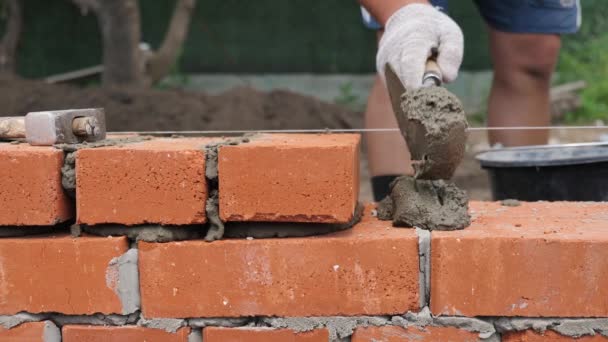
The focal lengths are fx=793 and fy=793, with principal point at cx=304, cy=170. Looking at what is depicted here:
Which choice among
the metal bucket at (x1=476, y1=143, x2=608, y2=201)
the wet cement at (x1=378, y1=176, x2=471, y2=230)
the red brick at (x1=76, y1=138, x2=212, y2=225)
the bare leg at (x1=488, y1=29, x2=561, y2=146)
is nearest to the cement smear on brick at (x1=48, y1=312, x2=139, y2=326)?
the red brick at (x1=76, y1=138, x2=212, y2=225)

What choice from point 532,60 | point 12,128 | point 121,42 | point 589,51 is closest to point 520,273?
point 12,128

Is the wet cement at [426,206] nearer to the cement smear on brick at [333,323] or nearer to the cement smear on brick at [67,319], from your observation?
the cement smear on brick at [333,323]

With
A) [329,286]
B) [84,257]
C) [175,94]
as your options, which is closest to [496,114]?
[329,286]

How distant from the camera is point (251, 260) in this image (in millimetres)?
2037

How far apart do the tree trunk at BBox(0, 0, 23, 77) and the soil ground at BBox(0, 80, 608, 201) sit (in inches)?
54.3

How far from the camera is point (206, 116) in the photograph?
6668 millimetres

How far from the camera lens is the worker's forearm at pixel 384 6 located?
8.11 ft

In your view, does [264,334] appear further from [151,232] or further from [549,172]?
[549,172]

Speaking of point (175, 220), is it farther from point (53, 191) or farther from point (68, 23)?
point (68, 23)

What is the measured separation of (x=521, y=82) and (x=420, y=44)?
1403mm

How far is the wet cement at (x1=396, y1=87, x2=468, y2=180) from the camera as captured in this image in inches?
80.5

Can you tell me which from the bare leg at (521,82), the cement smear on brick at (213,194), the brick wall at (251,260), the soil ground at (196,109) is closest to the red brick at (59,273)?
the brick wall at (251,260)

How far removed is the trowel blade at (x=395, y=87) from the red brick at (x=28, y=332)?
1.12m

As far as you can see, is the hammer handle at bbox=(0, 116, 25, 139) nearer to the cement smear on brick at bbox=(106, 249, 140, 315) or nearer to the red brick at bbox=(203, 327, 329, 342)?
the cement smear on brick at bbox=(106, 249, 140, 315)
